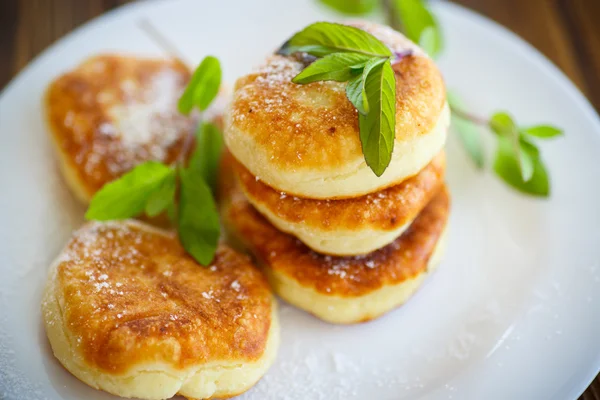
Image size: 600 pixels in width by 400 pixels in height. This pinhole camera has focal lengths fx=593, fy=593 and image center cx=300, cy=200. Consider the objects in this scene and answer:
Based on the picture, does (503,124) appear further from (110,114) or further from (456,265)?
(110,114)

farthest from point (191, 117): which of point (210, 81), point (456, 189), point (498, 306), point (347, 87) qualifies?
point (498, 306)

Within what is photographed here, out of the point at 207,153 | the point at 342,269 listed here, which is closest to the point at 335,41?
the point at 207,153

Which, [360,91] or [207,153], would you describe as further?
[207,153]

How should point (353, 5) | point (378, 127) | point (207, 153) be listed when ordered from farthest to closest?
point (353, 5) → point (207, 153) → point (378, 127)

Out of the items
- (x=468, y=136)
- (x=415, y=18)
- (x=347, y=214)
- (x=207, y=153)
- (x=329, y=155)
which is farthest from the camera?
(x=415, y=18)

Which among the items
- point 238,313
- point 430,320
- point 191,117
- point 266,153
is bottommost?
point 430,320

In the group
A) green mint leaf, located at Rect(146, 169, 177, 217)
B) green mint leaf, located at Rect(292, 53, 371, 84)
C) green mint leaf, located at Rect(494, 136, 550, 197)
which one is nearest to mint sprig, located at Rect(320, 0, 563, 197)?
green mint leaf, located at Rect(494, 136, 550, 197)

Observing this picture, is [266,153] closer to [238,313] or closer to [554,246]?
[238,313]
